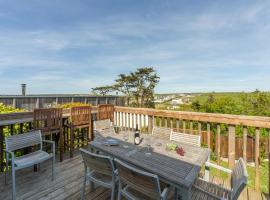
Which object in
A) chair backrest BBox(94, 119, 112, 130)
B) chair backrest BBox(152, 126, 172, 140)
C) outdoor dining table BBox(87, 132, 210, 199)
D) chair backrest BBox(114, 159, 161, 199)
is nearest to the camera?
chair backrest BBox(114, 159, 161, 199)

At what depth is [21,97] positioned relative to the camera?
810cm

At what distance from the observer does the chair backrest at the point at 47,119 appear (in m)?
3.49

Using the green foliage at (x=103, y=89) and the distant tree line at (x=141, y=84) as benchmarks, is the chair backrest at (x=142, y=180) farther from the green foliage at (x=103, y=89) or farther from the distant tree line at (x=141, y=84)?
the green foliage at (x=103, y=89)

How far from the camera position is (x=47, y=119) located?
3668 millimetres

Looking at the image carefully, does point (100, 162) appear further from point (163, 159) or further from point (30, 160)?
point (30, 160)

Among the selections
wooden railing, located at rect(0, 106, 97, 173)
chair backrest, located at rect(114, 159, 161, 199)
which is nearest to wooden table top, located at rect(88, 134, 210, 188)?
chair backrest, located at rect(114, 159, 161, 199)

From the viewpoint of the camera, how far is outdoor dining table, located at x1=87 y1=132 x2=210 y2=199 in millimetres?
1559

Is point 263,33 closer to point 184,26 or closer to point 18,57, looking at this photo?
point 184,26

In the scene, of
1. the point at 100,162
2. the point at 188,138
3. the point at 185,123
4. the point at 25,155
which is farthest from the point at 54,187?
the point at 185,123

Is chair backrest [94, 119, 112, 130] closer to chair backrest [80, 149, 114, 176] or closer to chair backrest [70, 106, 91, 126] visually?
chair backrest [70, 106, 91, 126]

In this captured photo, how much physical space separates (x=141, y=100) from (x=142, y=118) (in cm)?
1185

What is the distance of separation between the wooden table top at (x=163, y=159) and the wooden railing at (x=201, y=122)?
1095 millimetres

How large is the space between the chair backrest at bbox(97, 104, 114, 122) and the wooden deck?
150 cm

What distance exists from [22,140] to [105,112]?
2.19 m
